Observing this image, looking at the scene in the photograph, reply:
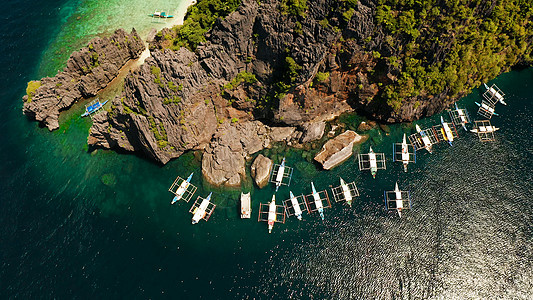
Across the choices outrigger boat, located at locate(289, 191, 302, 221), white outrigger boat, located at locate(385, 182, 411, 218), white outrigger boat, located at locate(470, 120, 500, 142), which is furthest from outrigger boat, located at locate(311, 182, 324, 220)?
white outrigger boat, located at locate(470, 120, 500, 142)

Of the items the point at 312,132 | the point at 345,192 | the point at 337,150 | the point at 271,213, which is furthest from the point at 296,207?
the point at 312,132

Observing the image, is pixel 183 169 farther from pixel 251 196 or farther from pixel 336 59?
pixel 336 59

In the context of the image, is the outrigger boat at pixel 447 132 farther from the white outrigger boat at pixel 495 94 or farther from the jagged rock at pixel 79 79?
the jagged rock at pixel 79 79

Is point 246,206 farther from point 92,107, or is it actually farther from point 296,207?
point 92,107

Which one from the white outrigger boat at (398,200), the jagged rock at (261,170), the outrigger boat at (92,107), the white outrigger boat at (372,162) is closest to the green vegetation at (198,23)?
the jagged rock at (261,170)

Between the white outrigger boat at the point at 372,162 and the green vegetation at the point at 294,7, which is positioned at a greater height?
the green vegetation at the point at 294,7

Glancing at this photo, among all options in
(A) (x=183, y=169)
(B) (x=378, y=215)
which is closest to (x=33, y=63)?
(A) (x=183, y=169)
